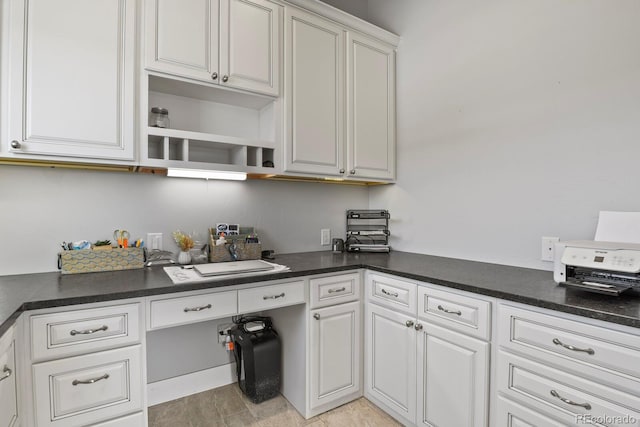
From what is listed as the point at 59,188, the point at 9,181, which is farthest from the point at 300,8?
the point at 9,181

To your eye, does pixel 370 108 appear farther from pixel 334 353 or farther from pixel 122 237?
pixel 122 237

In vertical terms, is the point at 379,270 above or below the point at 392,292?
above

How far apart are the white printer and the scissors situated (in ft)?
6.76

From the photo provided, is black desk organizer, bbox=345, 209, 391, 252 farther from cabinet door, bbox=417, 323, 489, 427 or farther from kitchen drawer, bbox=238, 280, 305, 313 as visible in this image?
cabinet door, bbox=417, 323, 489, 427

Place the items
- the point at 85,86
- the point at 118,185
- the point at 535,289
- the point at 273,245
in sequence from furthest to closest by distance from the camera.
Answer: the point at 273,245 < the point at 118,185 < the point at 85,86 < the point at 535,289

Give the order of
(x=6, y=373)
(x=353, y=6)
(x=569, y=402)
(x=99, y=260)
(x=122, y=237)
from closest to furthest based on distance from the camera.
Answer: (x=6, y=373) < (x=569, y=402) < (x=99, y=260) < (x=122, y=237) < (x=353, y=6)

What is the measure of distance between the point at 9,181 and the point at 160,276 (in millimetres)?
862

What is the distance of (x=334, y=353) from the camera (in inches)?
72.9

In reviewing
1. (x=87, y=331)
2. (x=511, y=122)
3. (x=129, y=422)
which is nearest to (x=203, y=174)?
(x=87, y=331)

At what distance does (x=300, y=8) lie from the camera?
202 cm

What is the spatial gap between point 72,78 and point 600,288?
230cm

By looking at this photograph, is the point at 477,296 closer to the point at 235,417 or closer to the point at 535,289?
the point at 535,289

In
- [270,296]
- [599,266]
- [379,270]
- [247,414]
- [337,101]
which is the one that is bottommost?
[247,414]

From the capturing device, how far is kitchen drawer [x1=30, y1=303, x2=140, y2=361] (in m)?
1.14
